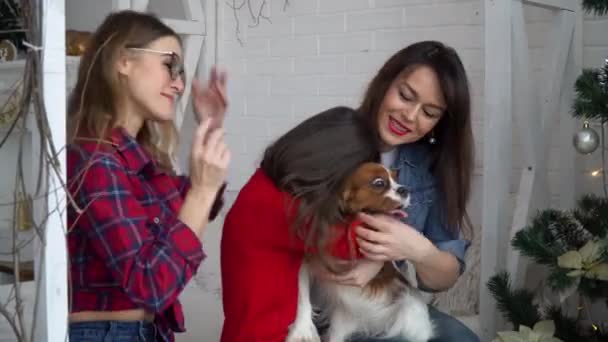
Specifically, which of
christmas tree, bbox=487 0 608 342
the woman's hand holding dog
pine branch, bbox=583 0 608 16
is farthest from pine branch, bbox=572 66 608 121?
the woman's hand holding dog

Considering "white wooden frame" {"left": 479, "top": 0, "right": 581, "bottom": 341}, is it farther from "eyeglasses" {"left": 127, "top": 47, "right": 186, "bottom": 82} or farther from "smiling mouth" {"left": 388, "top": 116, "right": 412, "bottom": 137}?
"eyeglasses" {"left": 127, "top": 47, "right": 186, "bottom": 82}

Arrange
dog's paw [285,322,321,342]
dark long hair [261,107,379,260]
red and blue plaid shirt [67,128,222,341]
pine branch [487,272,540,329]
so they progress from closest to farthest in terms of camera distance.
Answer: red and blue plaid shirt [67,128,222,341] < dark long hair [261,107,379,260] < dog's paw [285,322,321,342] < pine branch [487,272,540,329]

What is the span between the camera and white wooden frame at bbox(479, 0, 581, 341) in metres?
2.58

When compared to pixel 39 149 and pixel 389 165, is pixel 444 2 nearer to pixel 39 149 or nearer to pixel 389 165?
pixel 389 165

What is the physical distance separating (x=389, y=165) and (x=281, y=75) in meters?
1.87

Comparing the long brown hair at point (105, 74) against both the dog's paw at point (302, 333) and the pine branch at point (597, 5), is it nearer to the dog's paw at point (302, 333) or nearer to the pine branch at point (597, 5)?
the dog's paw at point (302, 333)

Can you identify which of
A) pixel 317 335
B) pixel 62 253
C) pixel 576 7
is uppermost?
pixel 576 7

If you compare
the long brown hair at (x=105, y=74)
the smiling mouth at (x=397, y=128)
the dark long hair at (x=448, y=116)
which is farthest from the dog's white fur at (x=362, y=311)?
the long brown hair at (x=105, y=74)

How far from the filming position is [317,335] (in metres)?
1.92

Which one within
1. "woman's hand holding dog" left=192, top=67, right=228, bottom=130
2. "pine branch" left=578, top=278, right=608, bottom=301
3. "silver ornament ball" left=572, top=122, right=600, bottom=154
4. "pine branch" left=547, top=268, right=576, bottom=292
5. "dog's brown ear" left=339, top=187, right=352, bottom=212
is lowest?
"pine branch" left=578, top=278, right=608, bottom=301

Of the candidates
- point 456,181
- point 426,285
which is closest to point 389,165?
point 456,181

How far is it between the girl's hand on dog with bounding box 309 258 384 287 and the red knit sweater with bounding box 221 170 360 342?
4 cm

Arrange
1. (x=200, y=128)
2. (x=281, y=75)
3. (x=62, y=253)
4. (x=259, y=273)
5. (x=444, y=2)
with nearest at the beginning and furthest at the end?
(x=62, y=253), (x=200, y=128), (x=259, y=273), (x=444, y=2), (x=281, y=75)

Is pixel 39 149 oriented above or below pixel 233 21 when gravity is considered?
below
